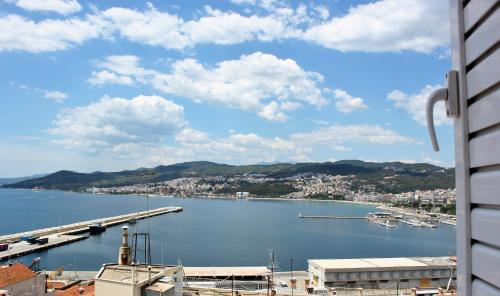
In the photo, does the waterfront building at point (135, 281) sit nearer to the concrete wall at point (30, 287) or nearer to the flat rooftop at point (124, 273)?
the flat rooftop at point (124, 273)

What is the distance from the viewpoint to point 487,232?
0.71 m

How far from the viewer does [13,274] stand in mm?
7422

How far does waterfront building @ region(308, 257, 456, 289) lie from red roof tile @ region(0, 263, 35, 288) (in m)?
11.6

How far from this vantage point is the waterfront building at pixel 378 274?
56.0ft

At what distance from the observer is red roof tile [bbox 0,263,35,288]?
7160 mm

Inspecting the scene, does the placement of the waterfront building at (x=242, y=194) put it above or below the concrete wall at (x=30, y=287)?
below

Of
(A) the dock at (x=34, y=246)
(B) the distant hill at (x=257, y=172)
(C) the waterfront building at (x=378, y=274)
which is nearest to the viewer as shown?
(C) the waterfront building at (x=378, y=274)

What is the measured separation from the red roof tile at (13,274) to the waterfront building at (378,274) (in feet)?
38.0

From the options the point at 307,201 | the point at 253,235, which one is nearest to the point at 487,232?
the point at 253,235

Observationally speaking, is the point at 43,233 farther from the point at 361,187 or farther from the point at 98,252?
the point at 361,187

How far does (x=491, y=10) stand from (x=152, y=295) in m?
5.64

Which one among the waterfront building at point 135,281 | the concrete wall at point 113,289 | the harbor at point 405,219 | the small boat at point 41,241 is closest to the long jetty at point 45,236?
the small boat at point 41,241

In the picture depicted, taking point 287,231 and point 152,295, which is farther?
point 287,231

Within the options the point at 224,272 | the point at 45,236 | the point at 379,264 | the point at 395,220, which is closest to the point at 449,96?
the point at 379,264
